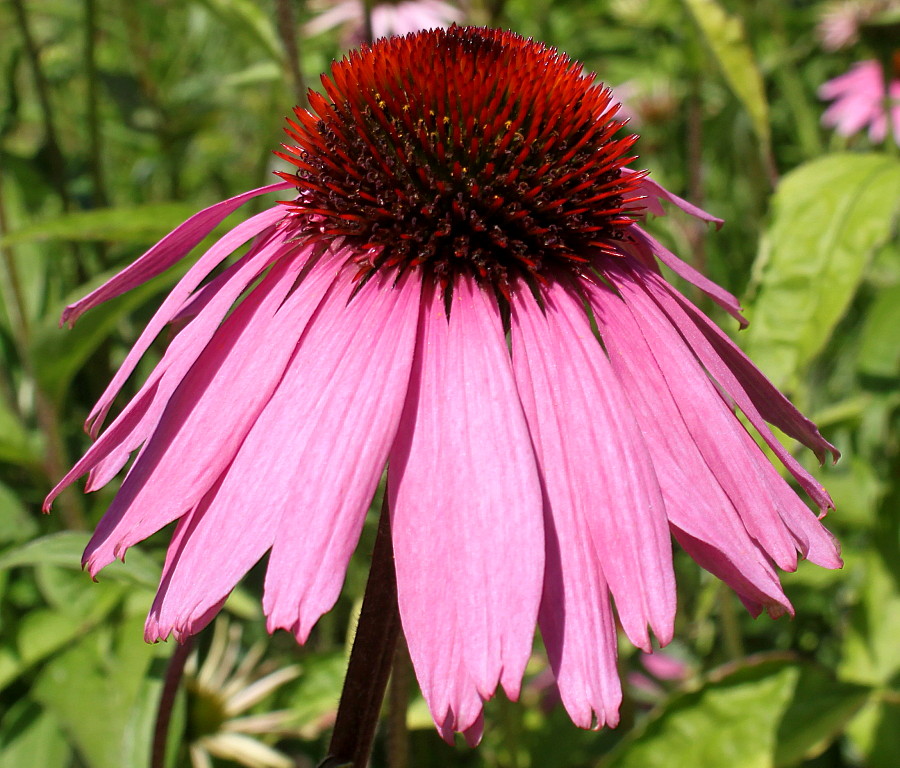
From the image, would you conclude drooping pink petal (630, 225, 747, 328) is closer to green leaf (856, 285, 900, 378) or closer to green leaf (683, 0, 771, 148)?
green leaf (683, 0, 771, 148)

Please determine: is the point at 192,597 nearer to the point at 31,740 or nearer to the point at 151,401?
the point at 151,401

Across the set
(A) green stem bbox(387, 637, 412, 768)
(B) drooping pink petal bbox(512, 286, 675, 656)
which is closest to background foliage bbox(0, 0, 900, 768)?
(A) green stem bbox(387, 637, 412, 768)

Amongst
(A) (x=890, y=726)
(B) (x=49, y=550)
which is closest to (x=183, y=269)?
(B) (x=49, y=550)

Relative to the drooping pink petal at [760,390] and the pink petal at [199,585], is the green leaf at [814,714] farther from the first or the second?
the pink petal at [199,585]

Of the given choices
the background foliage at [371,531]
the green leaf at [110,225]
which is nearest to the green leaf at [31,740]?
the background foliage at [371,531]

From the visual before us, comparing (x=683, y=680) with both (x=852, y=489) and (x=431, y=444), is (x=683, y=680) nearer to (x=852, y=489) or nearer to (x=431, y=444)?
(x=852, y=489)

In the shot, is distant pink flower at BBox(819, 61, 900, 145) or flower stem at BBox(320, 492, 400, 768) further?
distant pink flower at BBox(819, 61, 900, 145)
